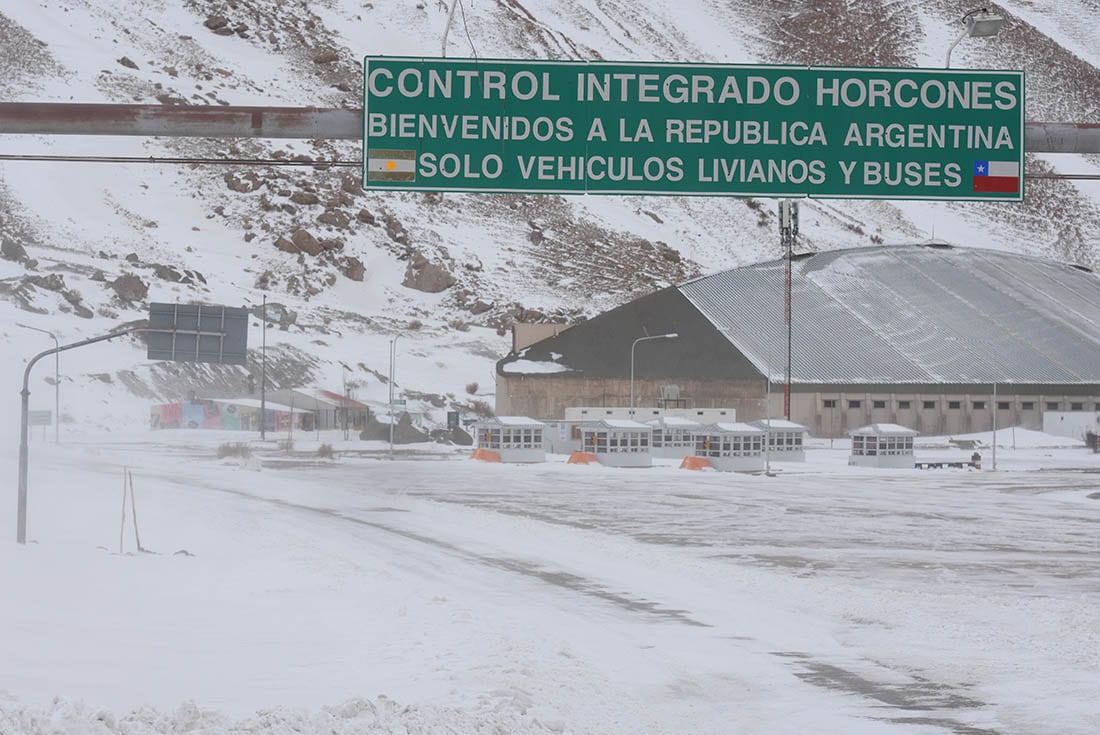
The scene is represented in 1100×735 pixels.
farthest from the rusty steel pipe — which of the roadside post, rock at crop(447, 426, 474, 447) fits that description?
rock at crop(447, 426, 474, 447)

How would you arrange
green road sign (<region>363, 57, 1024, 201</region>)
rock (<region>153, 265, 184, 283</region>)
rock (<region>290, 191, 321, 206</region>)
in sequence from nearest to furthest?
green road sign (<region>363, 57, 1024, 201</region>), rock (<region>153, 265, 184, 283</region>), rock (<region>290, 191, 321, 206</region>)

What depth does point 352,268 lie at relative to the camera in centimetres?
17300

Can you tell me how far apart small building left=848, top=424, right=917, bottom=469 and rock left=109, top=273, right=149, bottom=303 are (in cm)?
7914

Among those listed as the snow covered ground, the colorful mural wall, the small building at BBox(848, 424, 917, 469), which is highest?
the colorful mural wall

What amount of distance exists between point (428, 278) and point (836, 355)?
72370 mm

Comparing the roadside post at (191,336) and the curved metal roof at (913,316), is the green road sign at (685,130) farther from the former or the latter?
the curved metal roof at (913,316)

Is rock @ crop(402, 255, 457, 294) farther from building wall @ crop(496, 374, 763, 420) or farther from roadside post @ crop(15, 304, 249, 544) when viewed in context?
roadside post @ crop(15, 304, 249, 544)

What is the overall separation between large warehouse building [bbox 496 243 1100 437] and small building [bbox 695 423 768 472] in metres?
28.1

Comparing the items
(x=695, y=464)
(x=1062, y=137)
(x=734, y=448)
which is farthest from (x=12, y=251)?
(x=1062, y=137)

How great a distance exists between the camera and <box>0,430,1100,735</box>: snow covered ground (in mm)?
13641

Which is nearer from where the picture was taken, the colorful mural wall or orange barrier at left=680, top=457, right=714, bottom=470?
orange barrier at left=680, top=457, right=714, bottom=470

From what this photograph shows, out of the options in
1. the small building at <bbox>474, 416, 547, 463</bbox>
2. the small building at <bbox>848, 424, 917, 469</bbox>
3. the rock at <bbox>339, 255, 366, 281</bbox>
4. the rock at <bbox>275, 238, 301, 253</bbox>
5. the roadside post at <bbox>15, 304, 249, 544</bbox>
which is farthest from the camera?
the rock at <bbox>275, 238, 301, 253</bbox>

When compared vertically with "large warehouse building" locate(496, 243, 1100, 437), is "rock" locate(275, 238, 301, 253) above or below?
above

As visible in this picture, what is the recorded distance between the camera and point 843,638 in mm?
19219
